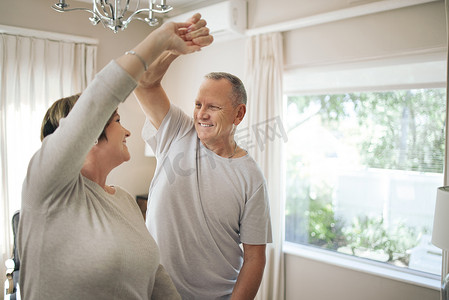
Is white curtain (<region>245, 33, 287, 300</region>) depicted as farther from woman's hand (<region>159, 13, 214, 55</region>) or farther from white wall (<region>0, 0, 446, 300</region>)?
woman's hand (<region>159, 13, 214, 55</region>)

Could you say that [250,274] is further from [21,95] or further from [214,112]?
[21,95]

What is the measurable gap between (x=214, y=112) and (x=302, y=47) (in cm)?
173

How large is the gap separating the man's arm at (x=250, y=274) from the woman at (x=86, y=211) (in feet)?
1.55

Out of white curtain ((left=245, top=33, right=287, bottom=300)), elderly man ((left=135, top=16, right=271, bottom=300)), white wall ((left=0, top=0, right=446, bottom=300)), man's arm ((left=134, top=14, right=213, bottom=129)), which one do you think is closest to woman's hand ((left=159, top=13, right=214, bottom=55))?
man's arm ((left=134, top=14, right=213, bottom=129))

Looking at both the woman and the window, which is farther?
the window

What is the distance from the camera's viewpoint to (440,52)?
7.61ft

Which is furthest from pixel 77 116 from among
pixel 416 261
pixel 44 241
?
pixel 416 261

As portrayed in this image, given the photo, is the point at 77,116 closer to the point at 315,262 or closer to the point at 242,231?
the point at 242,231

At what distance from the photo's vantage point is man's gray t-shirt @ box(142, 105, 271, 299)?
4.58 feet

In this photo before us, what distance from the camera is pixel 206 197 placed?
4.74ft

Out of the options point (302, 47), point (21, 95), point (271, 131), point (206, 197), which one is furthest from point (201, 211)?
point (21, 95)

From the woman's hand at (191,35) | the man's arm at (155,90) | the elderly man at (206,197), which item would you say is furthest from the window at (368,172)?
the woman's hand at (191,35)

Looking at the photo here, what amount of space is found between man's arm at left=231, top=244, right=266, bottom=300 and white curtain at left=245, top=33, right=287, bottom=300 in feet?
5.32

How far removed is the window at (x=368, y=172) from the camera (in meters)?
2.72
